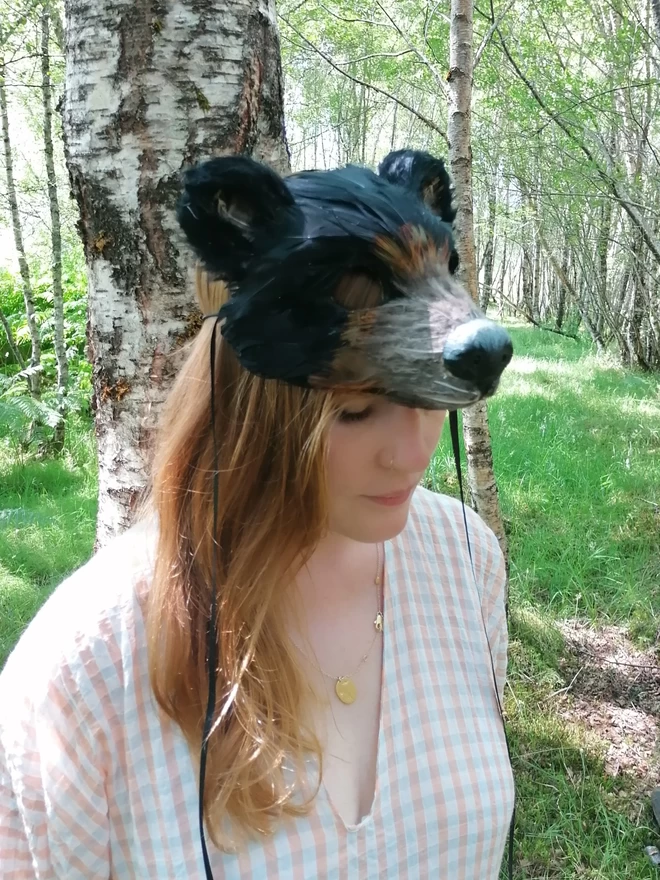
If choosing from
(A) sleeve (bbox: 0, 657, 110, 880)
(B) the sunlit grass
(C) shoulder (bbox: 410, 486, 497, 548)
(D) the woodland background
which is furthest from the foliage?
(A) sleeve (bbox: 0, 657, 110, 880)

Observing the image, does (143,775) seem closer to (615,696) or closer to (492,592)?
(492,592)

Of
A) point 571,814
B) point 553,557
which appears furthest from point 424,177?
point 553,557

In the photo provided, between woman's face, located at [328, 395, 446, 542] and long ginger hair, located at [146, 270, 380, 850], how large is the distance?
1.1 inches

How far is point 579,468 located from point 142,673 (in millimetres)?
4329

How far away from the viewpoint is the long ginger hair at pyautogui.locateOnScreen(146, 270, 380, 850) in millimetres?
844

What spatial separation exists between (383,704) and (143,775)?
36cm

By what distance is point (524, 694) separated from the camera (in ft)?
8.96

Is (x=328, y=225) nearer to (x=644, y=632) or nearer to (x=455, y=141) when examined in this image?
(x=455, y=141)

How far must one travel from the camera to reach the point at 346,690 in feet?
3.32

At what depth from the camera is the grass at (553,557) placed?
2.22 m

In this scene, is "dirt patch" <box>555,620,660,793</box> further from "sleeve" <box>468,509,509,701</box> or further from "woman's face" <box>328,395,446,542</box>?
"woman's face" <box>328,395,446,542</box>

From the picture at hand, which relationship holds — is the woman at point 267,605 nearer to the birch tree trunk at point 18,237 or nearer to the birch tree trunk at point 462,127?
the birch tree trunk at point 462,127

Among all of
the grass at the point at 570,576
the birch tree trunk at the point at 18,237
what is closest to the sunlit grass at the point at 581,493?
the grass at the point at 570,576

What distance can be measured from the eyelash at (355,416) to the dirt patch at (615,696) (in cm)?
225
